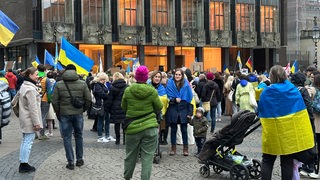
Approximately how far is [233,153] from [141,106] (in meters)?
2.29

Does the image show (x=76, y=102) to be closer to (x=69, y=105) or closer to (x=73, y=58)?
(x=69, y=105)

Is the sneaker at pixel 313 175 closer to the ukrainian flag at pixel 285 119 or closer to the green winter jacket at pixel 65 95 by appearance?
the ukrainian flag at pixel 285 119

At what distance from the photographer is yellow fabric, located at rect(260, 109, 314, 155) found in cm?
614

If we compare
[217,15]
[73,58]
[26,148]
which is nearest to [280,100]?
[26,148]

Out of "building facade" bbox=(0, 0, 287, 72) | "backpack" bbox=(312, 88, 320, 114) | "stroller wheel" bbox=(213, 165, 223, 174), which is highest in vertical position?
"building facade" bbox=(0, 0, 287, 72)

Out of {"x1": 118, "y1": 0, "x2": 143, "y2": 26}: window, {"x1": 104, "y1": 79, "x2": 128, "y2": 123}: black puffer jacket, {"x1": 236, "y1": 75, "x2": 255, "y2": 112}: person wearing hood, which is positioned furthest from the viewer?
{"x1": 118, "y1": 0, "x2": 143, "y2": 26}: window

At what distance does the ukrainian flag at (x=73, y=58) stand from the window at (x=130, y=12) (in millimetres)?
32572

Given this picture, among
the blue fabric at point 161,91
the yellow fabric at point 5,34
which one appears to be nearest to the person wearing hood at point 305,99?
the blue fabric at point 161,91

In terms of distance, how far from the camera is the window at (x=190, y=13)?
50.3 m

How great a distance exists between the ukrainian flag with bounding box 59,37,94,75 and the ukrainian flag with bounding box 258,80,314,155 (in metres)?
8.56

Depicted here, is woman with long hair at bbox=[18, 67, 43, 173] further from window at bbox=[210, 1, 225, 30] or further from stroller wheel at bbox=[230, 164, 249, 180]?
window at bbox=[210, 1, 225, 30]

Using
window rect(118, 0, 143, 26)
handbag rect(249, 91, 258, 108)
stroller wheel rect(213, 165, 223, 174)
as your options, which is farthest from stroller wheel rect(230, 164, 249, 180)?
window rect(118, 0, 143, 26)

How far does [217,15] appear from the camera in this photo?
172 feet

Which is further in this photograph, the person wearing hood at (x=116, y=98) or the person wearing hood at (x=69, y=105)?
the person wearing hood at (x=116, y=98)
